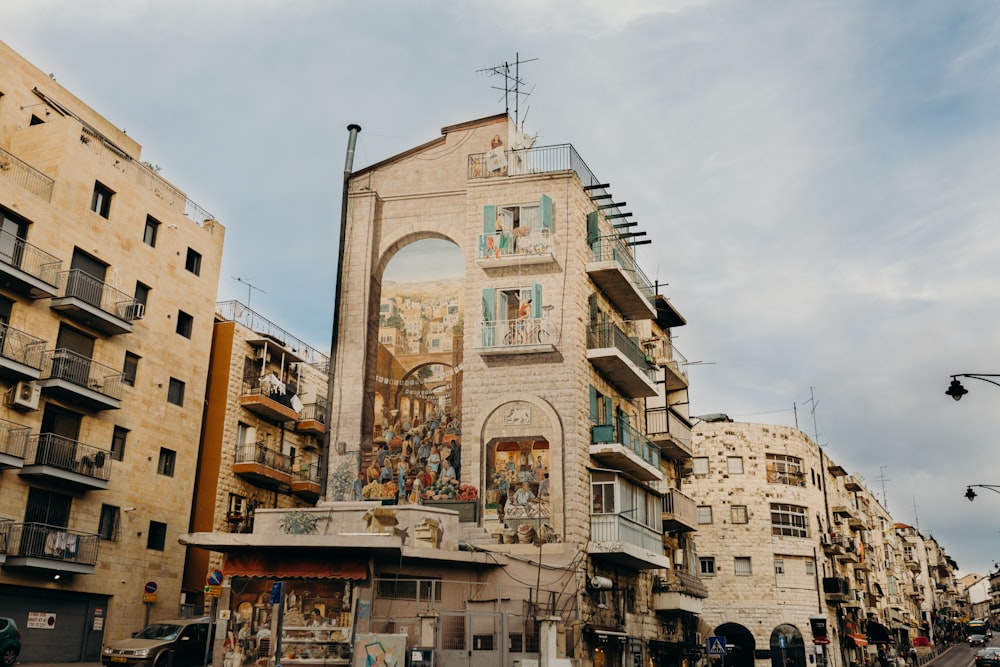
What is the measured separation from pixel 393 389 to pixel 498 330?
4.59m

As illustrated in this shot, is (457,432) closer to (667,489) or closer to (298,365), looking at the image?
(667,489)

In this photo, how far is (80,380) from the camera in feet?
104

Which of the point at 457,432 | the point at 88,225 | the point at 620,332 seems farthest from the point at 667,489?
the point at 88,225

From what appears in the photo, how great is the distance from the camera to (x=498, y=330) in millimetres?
32219

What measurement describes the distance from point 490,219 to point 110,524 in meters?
17.6

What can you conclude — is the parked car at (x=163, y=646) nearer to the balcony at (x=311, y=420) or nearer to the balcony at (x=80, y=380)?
the balcony at (x=80, y=380)

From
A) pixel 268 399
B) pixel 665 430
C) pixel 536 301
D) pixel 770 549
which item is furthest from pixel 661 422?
pixel 268 399

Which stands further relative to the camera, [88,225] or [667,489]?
[667,489]

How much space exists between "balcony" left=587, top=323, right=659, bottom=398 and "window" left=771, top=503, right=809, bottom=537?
64.8 ft

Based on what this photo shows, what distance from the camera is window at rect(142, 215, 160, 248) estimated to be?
36.5m

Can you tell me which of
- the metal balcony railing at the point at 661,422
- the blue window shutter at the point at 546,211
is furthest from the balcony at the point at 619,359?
the blue window shutter at the point at 546,211

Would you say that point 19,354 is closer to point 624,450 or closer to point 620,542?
point 624,450

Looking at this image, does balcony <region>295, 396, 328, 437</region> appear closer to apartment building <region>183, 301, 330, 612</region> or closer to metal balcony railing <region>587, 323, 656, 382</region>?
apartment building <region>183, 301, 330, 612</region>

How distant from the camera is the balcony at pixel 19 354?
28.8 m
